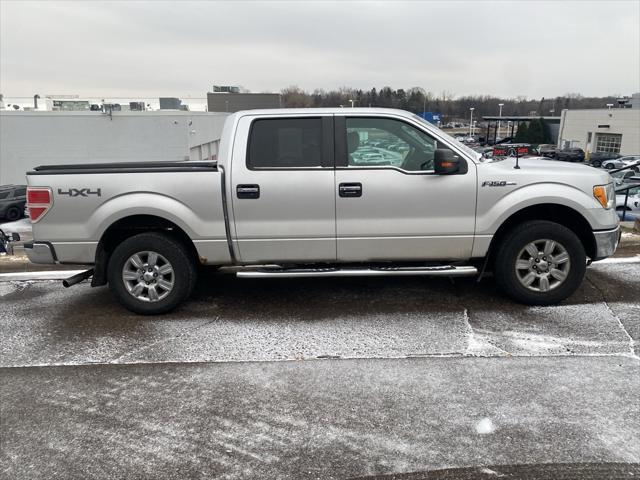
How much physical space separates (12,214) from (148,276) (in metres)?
22.8

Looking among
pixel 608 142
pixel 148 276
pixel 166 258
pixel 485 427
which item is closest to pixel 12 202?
pixel 148 276

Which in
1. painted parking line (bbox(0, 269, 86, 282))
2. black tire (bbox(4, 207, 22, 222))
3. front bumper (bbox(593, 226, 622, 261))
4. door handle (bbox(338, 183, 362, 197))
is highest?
door handle (bbox(338, 183, 362, 197))

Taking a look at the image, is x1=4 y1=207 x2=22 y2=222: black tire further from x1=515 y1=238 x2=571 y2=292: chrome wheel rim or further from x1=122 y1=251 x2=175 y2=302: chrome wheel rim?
x1=515 y1=238 x2=571 y2=292: chrome wheel rim

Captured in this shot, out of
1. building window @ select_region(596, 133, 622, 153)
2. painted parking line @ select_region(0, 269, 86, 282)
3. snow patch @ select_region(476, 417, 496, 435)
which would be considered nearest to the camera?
snow patch @ select_region(476, 417, 496, 435)

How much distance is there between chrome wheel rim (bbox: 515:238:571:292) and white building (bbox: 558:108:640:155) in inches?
2323

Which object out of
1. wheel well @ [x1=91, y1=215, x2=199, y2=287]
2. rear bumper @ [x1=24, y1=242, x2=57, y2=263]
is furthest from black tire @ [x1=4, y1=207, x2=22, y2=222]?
wheel well @ [x1=91, y1=215, x2=199, y2=287]

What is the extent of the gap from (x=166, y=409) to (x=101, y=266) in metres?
2.11

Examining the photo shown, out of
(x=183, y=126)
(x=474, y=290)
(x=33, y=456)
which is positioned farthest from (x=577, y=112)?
(x=33, y=456)

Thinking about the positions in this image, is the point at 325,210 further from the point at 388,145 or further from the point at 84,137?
the point at 84,137

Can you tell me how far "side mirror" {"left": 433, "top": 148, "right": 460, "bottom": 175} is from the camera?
4.60m

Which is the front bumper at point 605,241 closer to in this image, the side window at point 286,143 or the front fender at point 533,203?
the front fender at point 533,203

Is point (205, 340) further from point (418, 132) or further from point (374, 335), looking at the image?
point (418, 132)

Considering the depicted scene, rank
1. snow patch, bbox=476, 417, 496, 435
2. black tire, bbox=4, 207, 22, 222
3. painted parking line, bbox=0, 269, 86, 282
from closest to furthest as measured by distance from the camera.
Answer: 1. snow patch, bbox=476, 417, 496, 435
2. painted parking line, bbox=0, 269, 86, 282
3. black tire, bbox=4, 207, 22, 222

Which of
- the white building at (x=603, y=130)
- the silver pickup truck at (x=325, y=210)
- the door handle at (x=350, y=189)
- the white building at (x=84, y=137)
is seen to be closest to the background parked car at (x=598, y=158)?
the white building at (x=603, y=130)
